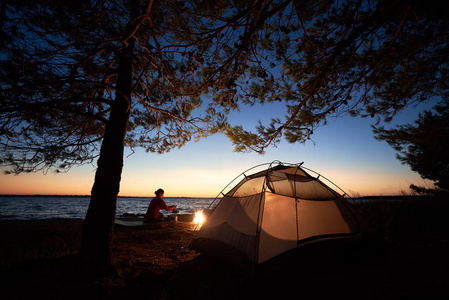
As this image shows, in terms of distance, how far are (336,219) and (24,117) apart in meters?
5.82

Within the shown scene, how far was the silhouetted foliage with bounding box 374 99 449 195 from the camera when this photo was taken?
6.74 m

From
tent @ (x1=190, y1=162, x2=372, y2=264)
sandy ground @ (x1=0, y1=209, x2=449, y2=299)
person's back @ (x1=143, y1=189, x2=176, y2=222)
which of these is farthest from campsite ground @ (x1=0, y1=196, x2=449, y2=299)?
person's back @ (x1=143, y1=189, x2=176, y2=222)

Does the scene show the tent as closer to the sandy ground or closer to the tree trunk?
the sandy ground

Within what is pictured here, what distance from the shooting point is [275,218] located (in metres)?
3.45

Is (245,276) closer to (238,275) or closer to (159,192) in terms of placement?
(238,275)


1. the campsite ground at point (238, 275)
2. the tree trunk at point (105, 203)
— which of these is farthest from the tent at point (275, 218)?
the tree trunk at point (105, 203)

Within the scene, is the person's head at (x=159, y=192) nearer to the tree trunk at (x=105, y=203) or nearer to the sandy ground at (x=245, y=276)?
the sandy ground at (x=245, y=276)

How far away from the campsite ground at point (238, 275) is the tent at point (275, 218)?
213 millimetres

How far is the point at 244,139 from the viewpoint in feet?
16.8

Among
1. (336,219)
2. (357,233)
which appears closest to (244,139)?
(336,219)

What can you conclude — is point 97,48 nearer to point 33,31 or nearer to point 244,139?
point 33,31

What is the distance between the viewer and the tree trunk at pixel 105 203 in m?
2.84

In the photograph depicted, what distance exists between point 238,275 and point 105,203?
97.9 inches

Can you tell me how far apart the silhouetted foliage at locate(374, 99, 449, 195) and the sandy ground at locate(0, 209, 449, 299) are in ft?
16.1
